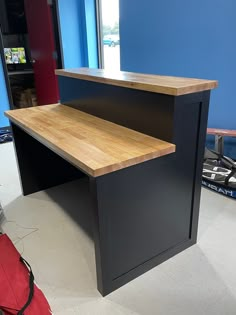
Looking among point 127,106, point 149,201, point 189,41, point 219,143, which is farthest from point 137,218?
point 189,41

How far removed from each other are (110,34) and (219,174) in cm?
309

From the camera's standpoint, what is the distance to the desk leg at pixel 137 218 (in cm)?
133

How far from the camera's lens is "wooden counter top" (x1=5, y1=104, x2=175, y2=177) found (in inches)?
50.3

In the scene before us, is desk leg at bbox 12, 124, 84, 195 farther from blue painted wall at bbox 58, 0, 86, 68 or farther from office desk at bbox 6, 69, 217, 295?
blue painted wall at bbox 58, 0, 86, 68

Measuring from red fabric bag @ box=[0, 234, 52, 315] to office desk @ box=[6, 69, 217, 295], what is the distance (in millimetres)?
328

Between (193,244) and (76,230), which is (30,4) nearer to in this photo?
(76,230)

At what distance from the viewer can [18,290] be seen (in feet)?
4.57

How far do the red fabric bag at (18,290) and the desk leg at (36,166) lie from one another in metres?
0.93

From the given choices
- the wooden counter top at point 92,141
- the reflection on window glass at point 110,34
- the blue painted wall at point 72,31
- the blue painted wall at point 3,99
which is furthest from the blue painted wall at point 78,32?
the wooden counter top at point 92,141

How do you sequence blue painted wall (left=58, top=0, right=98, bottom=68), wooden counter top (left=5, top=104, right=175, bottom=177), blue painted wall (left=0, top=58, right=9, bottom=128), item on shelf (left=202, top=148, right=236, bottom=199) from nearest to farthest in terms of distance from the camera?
1. wooden counter top (left=5, top=104, right=175, bottom=177)
2. item on shelf (left=202, top=148, right=236, bottom=199)
3. blue painted wall (left=0, top=58, right=9, bottom=128)
4. blue painted wall (left=58, top=0, right=98, bottom=68)

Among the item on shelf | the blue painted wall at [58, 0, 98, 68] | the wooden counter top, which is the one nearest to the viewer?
the wooden counter top

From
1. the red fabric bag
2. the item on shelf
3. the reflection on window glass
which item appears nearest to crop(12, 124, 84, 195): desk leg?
the red fabric bag

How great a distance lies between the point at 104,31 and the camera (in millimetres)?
4449

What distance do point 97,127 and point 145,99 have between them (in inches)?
15.8
